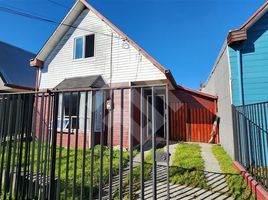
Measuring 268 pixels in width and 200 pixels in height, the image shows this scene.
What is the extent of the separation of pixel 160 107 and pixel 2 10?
10851 mm

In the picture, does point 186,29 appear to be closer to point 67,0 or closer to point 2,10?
point 67,0

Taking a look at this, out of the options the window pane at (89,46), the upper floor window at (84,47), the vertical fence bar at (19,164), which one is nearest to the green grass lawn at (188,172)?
the vertical fence bar at (19,164)

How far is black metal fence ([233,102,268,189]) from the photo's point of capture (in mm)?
4422

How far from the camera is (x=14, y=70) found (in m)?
18.6

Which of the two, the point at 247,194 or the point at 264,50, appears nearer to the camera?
the point at 247,194

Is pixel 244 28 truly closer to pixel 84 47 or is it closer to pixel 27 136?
pixel 27 136

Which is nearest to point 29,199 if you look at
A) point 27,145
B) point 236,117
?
point 27,145

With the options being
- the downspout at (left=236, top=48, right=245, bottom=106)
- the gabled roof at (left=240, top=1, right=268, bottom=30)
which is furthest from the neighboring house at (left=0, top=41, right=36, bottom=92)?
the gabled roof at (left=240, top=1, right=268, bottom=30)

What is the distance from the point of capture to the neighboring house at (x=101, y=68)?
10680mm

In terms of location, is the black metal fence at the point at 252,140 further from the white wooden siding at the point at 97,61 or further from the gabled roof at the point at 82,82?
the gabled roof at the point at 82,82

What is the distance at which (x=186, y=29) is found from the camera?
13336mm

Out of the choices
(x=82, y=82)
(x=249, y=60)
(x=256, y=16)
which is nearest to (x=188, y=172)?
(x=249, y=60)

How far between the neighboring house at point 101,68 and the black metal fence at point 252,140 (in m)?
4.62

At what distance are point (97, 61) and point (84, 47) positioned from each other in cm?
142
